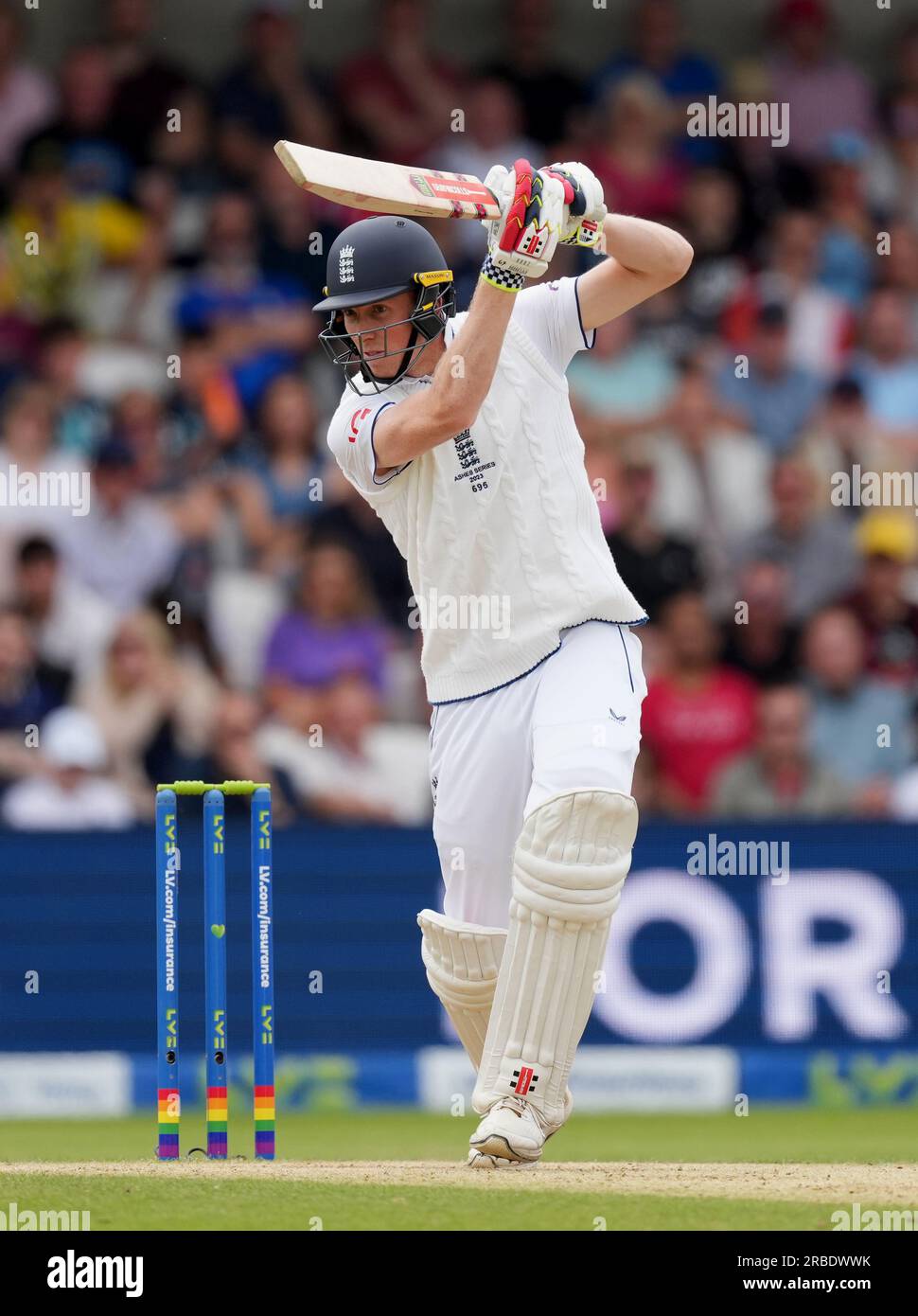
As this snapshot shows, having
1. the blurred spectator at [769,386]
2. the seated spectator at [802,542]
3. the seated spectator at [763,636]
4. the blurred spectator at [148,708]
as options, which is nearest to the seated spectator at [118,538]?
the blurred spectator at [148,708]

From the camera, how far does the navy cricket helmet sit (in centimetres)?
608

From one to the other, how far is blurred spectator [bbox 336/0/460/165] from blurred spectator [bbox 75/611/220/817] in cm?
333

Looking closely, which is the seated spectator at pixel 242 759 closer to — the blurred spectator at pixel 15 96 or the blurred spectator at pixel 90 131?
the blurred spectator at pixel 90 131

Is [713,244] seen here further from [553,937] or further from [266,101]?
[553,937]

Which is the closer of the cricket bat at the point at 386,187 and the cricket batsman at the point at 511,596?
the cricket bat at the point at 386,187

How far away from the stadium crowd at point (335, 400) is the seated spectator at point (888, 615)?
0.02 metres

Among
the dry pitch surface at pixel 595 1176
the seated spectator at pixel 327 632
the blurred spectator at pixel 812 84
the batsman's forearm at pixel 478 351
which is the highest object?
the blurred spectator at pixel 812 84

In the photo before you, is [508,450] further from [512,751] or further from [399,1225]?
[399,1225]

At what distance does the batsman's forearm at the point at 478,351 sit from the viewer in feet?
18.8

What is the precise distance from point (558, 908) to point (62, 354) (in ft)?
21.5

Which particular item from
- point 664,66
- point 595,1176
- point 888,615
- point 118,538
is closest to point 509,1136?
point 595,1176

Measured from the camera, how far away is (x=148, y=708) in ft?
33.8

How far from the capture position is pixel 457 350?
576 centimetres

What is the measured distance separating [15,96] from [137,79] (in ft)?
2.14
